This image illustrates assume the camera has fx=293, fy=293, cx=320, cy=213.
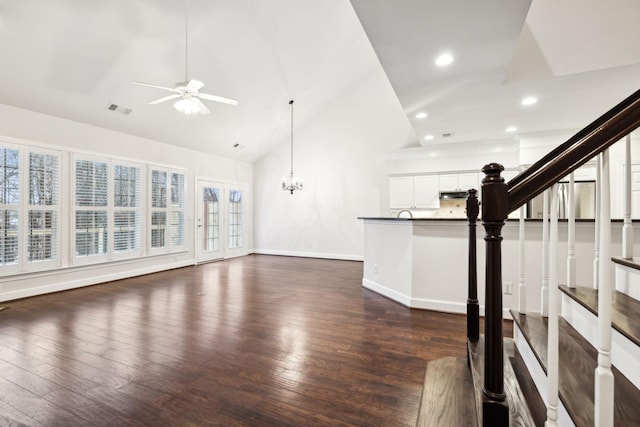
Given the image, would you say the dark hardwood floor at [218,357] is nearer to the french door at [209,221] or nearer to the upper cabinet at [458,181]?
the french door at [209,221]

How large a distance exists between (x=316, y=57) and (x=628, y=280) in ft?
18.5

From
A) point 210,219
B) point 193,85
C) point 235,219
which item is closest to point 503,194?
point 193,85

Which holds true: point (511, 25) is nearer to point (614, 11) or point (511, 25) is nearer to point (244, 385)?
point (614, 11)

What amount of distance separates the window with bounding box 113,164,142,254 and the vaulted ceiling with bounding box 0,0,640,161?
81cm

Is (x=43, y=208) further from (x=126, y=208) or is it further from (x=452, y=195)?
(x=452, y=195)

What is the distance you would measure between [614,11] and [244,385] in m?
4.47

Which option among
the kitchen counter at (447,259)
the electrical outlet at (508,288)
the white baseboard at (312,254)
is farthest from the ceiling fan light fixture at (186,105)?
the white baseboard at (312,254)

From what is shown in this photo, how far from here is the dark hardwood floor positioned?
183 cm

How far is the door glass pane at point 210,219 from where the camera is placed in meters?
7.31

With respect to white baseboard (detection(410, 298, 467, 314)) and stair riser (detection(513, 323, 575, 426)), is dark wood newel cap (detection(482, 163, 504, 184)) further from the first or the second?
white baseboard (detection(410, 298, 467, 314))

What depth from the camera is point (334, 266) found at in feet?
22.2

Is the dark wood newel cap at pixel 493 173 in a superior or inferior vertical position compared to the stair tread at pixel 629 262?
superior

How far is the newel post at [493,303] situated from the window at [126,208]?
6083 mm

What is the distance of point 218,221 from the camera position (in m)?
7.72
